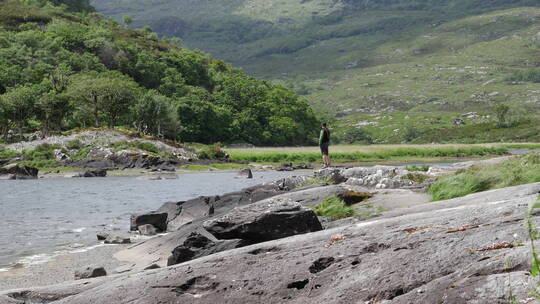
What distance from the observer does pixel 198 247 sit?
14.5 meters

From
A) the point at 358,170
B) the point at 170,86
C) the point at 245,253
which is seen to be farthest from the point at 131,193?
the point at 170,86

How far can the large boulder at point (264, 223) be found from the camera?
14891 millimetres

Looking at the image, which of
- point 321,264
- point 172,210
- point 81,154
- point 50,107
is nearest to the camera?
point 321,264

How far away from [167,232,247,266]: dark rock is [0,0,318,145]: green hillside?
321ft

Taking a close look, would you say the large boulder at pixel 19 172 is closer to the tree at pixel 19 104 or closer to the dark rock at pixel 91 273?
the tree at pixel 19 104

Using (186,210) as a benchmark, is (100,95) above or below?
above

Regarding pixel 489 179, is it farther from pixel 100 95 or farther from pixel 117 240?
pixel 100 95

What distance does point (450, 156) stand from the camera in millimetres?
120938

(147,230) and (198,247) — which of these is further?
(147,230)

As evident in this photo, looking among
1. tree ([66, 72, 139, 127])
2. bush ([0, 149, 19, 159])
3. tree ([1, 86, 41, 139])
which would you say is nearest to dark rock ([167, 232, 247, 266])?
bush ([0, 149, 19, 159])

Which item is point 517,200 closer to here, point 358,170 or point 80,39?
point 358,170

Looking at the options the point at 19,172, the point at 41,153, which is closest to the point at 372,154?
the point at 41,153

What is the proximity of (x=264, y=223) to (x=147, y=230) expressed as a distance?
13.7 metres

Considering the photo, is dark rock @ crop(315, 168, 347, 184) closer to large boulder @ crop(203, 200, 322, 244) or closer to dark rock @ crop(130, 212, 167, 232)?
dark rock @ crop(130, 212, 167, 232)
